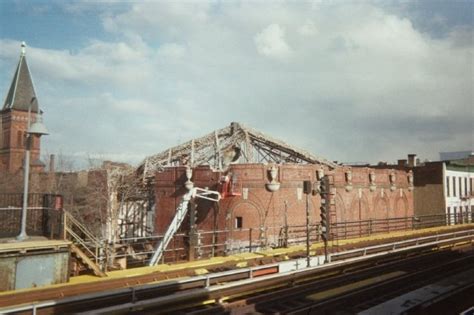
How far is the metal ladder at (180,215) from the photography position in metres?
19.7

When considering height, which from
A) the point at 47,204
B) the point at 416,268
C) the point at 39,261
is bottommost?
the point at 416,268

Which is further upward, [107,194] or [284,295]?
[107,194]

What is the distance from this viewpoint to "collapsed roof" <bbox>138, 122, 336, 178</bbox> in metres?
32.1

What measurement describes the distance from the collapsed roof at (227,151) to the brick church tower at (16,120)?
29.3 meters

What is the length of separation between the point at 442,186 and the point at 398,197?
19.6 feet

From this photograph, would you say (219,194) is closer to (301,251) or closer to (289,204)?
(289,204)

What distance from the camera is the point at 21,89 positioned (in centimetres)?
5944

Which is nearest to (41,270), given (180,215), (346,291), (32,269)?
(32,269)

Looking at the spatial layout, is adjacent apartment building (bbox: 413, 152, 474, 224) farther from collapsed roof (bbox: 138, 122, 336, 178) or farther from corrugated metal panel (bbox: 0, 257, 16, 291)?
corrugated metal panel (bbox: 0, 257, 16, 291)

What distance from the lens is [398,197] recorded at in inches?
1487

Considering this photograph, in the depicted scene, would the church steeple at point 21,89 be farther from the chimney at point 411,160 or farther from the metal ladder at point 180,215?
the chimney at point 411,160

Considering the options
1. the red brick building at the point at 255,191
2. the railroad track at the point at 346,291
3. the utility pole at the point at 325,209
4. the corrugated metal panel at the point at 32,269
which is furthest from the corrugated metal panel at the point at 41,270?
the red brick building at the point at 255,191

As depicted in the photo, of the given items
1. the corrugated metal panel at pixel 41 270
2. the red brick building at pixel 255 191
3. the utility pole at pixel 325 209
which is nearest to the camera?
the corrugated metal panel at pixel 41 270

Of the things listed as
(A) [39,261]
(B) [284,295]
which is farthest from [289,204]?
(A) [39,261]
